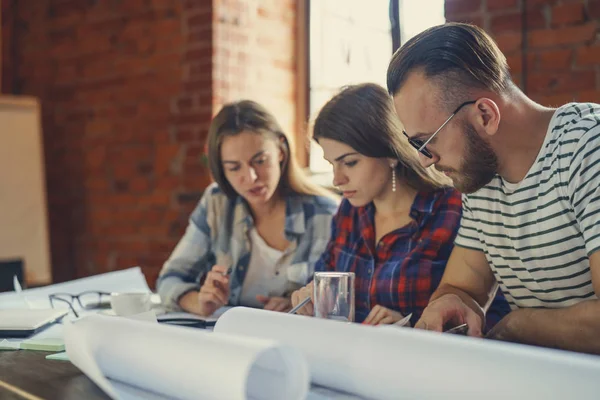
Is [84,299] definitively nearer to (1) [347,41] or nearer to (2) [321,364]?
(2) [321,364]

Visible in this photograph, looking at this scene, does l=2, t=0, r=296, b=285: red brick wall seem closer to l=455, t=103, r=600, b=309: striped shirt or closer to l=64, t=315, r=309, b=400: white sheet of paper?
l=455, t=103, r=600, b=309: striped shirt

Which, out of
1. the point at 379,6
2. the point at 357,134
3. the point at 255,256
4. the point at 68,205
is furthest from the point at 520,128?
the point at 68,205

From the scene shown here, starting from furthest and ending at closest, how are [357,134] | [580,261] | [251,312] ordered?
1. [357,134]
2. [580,261]
3. [251,312]

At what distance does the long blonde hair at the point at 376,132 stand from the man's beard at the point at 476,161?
383 mm

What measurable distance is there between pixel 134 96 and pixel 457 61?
250 centimetres

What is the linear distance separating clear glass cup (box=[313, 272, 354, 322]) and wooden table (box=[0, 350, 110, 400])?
46 centimetres

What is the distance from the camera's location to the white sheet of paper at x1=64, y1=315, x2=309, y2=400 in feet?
2.62

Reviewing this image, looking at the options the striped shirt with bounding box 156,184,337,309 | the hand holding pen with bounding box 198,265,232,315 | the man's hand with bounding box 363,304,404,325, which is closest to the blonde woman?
the striped shirt with bounding box 156,184,337,309

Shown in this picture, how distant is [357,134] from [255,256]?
62cm

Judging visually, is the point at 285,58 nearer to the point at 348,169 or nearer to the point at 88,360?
the point at 348,169

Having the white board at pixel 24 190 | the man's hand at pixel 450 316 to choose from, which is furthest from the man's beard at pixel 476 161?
the white board at pixel 24 190

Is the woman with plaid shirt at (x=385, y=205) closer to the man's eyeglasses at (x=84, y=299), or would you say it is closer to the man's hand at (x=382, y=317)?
the man's hand at (x=382, y=317)

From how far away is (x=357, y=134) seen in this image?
1744 millimetres

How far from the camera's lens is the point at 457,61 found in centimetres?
129
